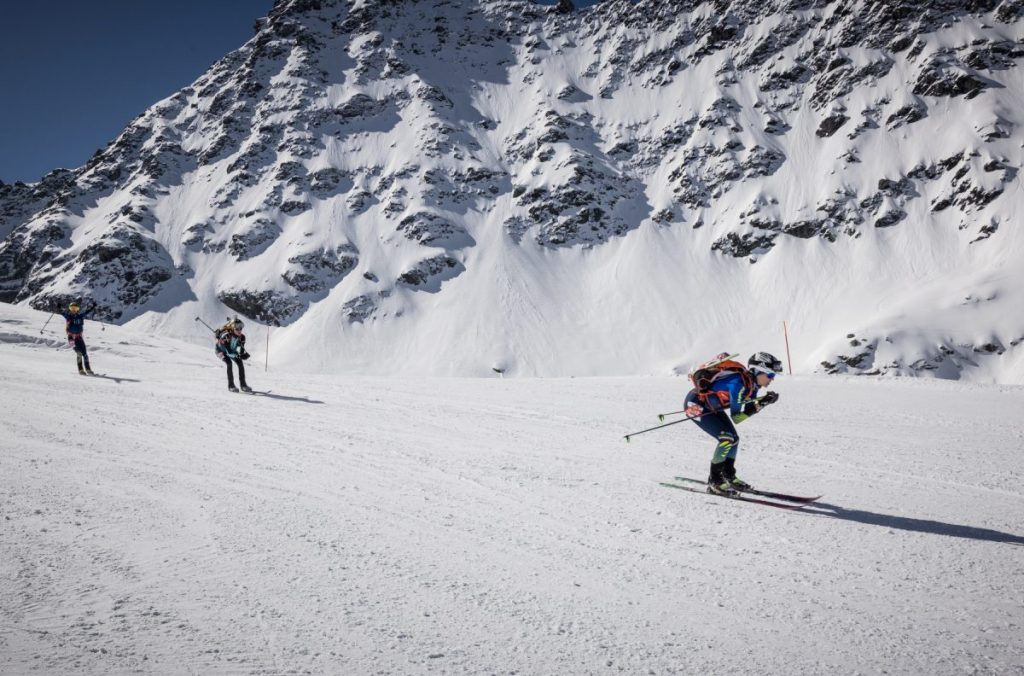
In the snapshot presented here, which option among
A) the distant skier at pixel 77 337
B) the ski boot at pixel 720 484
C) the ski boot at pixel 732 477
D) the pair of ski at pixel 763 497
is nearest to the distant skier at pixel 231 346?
the distant skier at pixel 77 337

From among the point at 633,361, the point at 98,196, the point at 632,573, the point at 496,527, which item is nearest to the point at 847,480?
the point at 632,573

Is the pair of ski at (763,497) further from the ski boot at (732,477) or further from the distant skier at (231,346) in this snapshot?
the distant skier at (231,346)

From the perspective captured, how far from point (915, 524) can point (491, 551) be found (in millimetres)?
4119

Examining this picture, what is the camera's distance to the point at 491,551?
418cm

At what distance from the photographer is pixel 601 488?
5.92 metres

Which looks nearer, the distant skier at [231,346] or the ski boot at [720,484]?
the ski boot at [720,484]

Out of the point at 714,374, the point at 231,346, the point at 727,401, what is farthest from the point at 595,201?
the point at 727,401

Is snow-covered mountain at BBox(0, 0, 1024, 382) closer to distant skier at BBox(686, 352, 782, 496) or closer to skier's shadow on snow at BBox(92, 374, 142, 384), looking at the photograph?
skier's shadow on snow at BBox(92, 374, 142, 384)

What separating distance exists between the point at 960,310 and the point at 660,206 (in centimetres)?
3249

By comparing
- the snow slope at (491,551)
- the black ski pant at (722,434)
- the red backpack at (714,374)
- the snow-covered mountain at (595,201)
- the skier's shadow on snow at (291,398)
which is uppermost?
the snow-covered mountain at (595,201)

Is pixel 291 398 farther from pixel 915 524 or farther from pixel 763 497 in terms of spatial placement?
pixel 915 524

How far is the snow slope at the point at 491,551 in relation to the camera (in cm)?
289

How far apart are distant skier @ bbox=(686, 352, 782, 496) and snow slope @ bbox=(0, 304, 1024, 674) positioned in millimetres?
472

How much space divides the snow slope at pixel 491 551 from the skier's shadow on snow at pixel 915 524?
4cm
